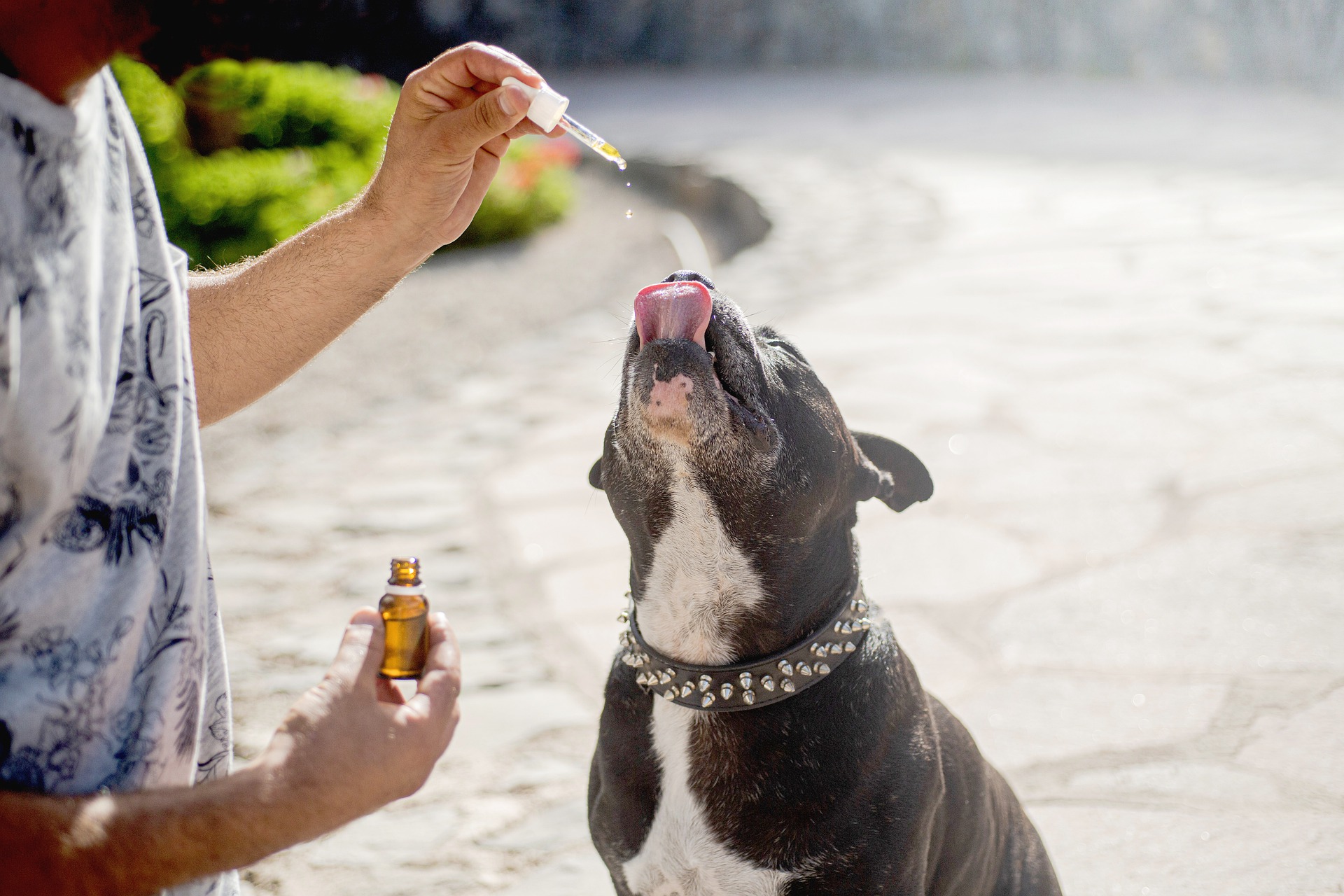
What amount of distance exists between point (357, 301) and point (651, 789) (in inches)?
37.6

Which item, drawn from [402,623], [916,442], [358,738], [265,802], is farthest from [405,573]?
[916,442]

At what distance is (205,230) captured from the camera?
23.8 feet

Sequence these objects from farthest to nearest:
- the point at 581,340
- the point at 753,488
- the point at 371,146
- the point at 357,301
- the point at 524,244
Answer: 1. the point at 371,146
2. the point at 524,244
3. the point at 581,340
4. the point at 357,301
5. the point at 753,488

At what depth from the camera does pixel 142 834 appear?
117cm

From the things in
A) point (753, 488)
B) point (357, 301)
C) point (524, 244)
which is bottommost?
point (524, 244)

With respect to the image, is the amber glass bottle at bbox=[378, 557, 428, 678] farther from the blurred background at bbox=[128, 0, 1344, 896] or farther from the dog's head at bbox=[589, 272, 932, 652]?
the blurred background at bbox=[128, 0, 1344, 896]

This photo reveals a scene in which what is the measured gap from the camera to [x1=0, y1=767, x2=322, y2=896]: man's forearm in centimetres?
111

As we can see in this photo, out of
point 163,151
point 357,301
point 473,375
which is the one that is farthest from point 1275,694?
point 163,151

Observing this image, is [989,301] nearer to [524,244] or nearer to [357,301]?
[524,244]

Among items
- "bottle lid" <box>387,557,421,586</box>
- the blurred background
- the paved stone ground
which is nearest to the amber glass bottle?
"bottle lid" <box>387,557,421,586</box>

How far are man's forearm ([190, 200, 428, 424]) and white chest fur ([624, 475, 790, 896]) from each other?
65cm

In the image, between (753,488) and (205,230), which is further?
(205,230)

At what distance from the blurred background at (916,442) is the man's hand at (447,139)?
141 millimetres

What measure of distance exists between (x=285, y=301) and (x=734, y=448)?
798 millimetres
